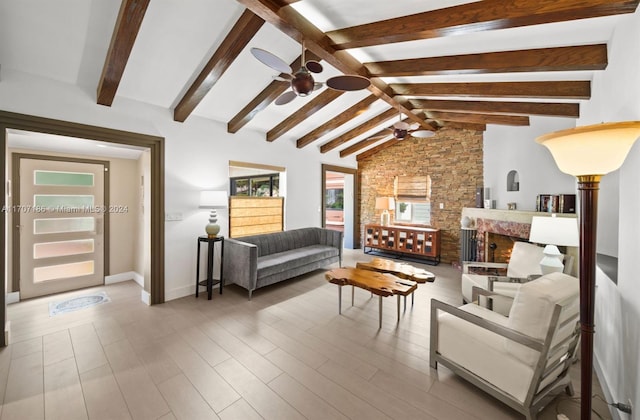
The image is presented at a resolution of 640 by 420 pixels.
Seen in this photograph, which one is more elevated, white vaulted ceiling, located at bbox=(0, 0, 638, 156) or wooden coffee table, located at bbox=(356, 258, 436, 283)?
white vaulted ceiling, located at bbox=(0, 0, 638, 156)

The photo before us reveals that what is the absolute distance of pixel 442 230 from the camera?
6.01m

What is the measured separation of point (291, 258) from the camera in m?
4.25

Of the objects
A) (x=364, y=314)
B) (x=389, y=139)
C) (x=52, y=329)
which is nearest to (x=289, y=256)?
Result: (x=364, y=314)

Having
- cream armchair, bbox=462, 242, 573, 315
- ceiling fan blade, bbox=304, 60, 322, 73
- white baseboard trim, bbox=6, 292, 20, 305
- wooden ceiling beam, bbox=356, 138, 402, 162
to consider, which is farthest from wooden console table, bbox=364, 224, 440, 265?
white baseboard trim, bbox=6, 292, 20, 305

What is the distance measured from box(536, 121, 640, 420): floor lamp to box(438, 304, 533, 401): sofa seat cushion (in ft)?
1.02

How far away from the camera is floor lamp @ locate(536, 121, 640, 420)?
1.19 m

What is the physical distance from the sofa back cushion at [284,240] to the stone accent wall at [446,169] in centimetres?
261

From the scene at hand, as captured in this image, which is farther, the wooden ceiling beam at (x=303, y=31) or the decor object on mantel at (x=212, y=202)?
the decor object on mantel at (x=212, y=202)

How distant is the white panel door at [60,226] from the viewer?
3.64m

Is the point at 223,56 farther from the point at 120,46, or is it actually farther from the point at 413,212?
the point at 413,212

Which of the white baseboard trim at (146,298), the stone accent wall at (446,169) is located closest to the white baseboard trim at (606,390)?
the stone accent wall at (446,169)

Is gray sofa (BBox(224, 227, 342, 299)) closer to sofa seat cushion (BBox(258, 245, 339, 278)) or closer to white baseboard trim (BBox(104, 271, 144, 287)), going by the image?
sofa seat cushion (BBox(258, 245, 339, 278))

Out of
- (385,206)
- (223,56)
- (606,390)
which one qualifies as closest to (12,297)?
(223,56)

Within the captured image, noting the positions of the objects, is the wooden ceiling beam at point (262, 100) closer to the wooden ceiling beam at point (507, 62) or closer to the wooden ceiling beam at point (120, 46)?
the wooden ceiling beam at point (507, 62)
